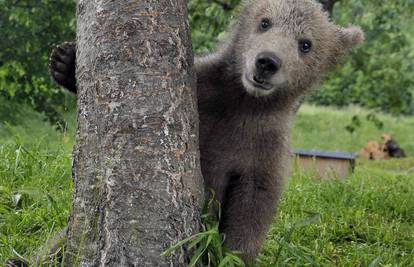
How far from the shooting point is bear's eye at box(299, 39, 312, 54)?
180 inches

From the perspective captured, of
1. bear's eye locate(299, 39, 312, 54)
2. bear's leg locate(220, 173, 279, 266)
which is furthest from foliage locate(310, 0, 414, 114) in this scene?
bear's leg locate(220, 173, 279, 266)

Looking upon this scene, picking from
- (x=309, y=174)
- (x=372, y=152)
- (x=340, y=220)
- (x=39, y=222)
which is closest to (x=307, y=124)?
(x=372, y=152)

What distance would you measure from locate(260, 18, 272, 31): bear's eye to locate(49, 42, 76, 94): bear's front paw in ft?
4.00

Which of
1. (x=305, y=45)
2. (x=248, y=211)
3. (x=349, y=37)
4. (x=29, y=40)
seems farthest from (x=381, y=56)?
(x=248, y=211)

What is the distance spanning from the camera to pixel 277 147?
4410mm

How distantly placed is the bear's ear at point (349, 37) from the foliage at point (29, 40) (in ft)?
11.9

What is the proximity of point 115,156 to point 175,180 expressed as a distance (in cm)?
31

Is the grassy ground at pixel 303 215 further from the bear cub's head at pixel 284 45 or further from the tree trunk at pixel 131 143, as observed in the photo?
the bear cub's head at pixel 284 45

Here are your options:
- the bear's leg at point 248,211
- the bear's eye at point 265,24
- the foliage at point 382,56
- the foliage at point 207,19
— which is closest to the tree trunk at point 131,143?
the bear's leg at point 248,211

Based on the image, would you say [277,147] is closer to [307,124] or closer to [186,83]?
[186,83]

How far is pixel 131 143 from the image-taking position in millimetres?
3262

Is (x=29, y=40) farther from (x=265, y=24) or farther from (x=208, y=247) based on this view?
(x=208, y=247)

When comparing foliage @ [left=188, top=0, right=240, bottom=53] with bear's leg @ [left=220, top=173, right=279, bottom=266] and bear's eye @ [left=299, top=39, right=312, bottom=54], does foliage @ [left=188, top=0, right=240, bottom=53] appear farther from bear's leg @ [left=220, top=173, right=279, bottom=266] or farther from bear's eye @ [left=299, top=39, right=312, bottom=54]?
bear's leg @ [left=220, top=173, right=279, bottom=266]

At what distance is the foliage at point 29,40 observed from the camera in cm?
757
